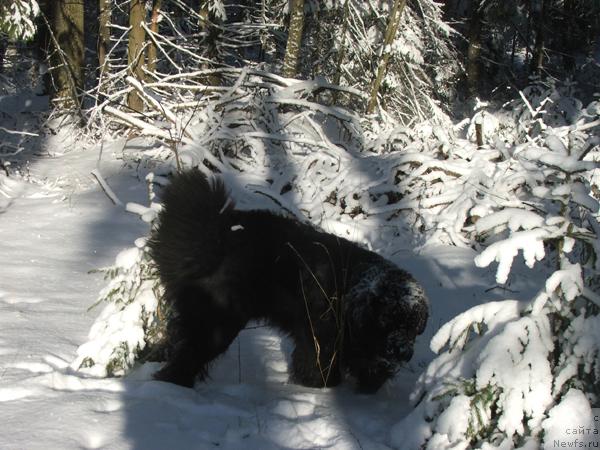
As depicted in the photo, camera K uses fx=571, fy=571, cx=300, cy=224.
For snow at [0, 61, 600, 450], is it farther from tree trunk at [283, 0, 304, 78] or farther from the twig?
tree trunk at [283, 0, 304, 78]

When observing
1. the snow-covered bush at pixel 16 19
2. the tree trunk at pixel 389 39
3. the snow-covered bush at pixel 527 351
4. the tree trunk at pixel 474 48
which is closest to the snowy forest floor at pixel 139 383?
the snow-covered bush at pixel 527 351

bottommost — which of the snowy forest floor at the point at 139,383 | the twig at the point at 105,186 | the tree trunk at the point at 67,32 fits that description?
the snowy forest floor at the point at 139,383

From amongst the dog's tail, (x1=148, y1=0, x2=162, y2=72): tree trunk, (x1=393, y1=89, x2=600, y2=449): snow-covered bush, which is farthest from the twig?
(x1=148, y1=0, x2=162, y2=72): tree trunk

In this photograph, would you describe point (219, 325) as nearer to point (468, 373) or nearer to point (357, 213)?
point (468, 373)

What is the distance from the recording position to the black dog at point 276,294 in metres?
3.61

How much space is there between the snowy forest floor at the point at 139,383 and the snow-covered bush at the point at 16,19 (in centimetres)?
254

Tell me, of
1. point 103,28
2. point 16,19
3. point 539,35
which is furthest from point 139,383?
point 539,35

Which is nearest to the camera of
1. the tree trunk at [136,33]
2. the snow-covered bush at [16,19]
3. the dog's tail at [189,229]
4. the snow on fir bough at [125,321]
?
the snow on fir bough at [125,321]

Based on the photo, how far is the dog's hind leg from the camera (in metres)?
3.58

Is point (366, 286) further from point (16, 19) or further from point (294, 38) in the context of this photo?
point (294, 38)

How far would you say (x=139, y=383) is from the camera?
11.1 feet

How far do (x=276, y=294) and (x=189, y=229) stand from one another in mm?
719

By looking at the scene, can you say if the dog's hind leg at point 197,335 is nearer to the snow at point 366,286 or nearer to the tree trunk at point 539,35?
the snow at point 366,286

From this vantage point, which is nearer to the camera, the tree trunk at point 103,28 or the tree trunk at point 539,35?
the tree trunk at point 103,28
